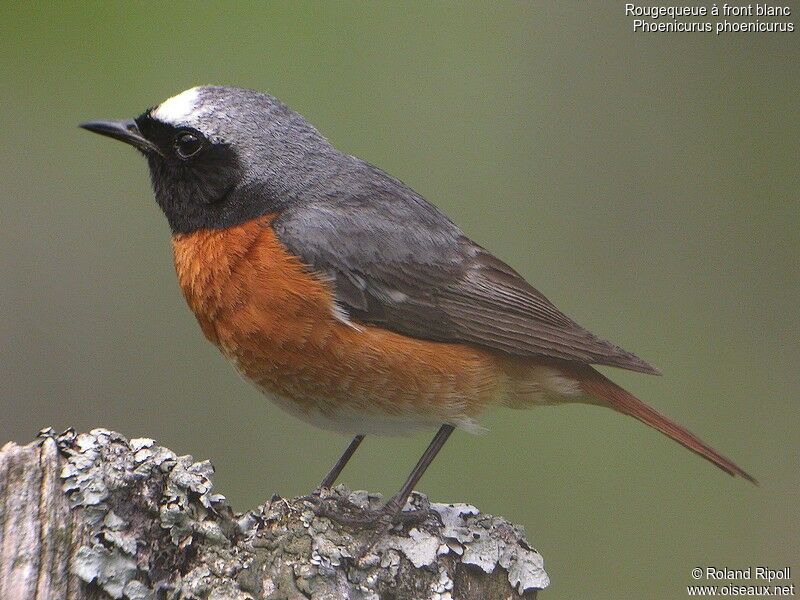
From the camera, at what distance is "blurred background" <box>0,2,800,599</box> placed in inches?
285

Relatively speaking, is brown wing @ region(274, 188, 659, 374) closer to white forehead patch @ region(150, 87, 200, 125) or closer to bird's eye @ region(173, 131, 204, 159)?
bird's eye @ region(173, 131, 204, 159)

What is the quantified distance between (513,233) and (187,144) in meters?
3.12

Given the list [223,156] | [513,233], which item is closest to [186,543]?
[223,156]

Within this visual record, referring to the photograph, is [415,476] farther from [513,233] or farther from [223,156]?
[513,233]

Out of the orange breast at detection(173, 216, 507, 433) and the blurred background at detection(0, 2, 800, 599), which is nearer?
the orange breast at detection(173, 216, 507, 433)

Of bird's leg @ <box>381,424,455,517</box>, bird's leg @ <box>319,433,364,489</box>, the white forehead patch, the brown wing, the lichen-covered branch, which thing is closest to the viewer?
the lichen-covered branch

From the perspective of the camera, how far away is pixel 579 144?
27.2ft

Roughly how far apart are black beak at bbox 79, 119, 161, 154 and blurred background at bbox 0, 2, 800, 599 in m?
2.00

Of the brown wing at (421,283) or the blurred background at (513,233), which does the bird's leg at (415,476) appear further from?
the blurred background at (513,233)

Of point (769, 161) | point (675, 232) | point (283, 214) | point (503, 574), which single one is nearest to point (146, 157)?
point (283, 214)

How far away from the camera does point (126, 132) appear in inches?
220

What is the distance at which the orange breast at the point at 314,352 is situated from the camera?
502 cm

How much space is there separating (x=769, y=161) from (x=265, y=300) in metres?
4.80

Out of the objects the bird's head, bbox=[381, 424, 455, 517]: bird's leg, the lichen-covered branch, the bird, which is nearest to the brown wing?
the bird
